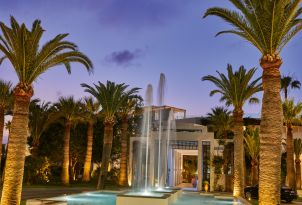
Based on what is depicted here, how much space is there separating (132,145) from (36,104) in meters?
11.0

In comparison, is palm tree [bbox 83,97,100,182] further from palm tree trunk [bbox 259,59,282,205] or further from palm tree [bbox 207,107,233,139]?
palm tree trunk [bbox 259,59,282,205]

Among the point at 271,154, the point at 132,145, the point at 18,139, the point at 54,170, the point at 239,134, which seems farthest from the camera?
the point at 54,170

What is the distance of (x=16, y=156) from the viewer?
1220 centimetres

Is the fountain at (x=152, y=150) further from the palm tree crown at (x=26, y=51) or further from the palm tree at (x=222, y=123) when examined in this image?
the palm tree crown at (x=26, y=51)

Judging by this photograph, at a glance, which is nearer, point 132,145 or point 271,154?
point 271,154

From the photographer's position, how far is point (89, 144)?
38.3 meters

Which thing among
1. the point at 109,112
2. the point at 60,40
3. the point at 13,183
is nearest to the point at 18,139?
the point at 13,183

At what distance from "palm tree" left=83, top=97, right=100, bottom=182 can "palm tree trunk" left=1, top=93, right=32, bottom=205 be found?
2540 cm

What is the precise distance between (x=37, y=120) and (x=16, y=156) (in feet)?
86.3

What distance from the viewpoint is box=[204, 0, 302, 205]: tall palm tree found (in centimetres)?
1152

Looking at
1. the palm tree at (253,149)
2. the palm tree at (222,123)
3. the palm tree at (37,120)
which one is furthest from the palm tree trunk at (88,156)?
the palm tree at (253,149)

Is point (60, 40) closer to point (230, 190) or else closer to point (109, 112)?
point (109, 112)

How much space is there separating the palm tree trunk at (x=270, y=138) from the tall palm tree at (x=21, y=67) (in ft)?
25.9

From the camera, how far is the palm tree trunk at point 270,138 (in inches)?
450
